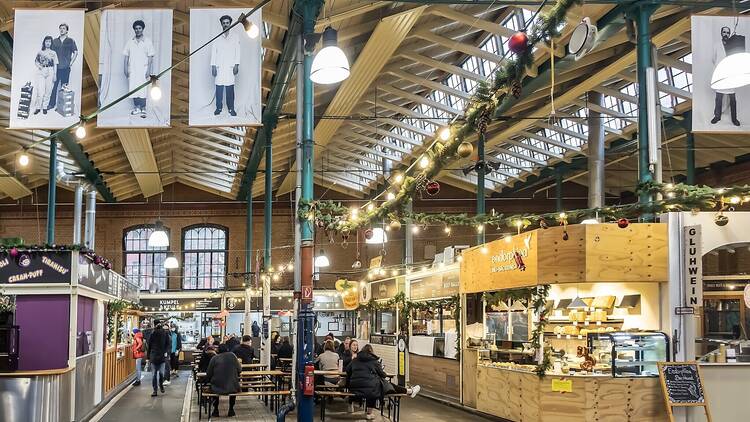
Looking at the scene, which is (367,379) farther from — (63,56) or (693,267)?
(63,56)

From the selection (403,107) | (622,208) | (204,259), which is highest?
(403,107)

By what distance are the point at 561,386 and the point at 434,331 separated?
20.3 ft

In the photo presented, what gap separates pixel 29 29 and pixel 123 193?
22345 mm

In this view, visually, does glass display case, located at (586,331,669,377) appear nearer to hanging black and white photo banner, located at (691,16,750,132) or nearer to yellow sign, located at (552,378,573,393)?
yellow sign, located at (552,378,573,393)

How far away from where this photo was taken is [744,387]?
1071cm

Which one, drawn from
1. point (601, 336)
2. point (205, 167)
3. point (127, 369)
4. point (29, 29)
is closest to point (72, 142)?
point (127, 369)

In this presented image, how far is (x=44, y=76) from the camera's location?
31.0ft

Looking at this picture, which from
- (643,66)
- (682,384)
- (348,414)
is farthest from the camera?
(348,414)

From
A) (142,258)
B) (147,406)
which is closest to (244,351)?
(147,406)

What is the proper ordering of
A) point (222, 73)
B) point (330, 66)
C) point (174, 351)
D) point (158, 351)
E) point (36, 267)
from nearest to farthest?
point (330, 66), point (222, 73), point (36, 267), point (158, 351), point (174, 351)

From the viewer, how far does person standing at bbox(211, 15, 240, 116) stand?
9523 mm

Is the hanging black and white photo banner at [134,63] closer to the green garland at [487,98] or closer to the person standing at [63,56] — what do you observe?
the person standing at [63,56]

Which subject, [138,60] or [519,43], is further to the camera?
[138,60]

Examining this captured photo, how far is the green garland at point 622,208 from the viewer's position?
9500mm
